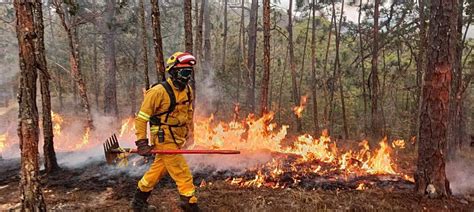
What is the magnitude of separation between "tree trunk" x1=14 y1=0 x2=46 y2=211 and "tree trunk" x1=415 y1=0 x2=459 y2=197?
557 cm

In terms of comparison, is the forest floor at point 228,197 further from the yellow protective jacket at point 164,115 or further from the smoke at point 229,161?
the yellow protective jacket at point 164,115

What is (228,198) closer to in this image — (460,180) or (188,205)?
(188,205)

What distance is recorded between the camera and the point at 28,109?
14.5 ft

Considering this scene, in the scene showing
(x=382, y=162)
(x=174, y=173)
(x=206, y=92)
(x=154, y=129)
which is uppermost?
(x=206, y=92)

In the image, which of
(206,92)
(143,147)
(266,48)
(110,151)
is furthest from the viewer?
(206,92)

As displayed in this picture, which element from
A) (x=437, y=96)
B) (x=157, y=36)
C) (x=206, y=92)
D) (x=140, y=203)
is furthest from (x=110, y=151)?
(x=206, y=92)

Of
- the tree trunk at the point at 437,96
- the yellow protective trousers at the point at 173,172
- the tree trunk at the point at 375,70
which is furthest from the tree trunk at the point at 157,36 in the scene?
the tree trunk at the point at 375,70

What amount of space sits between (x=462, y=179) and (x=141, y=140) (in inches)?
248

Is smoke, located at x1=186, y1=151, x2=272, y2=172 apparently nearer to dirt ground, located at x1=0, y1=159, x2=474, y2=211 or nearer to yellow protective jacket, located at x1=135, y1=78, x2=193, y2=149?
dirt ground, located at x1=0, y1=159, x2=474, y2=211

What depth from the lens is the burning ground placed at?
554cm

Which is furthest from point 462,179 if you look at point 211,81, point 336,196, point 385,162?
point 211,81

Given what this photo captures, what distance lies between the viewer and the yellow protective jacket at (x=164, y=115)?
16.1 ft

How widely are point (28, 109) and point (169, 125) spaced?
1783 millimetres

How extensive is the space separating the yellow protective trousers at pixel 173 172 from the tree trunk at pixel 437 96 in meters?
3.65
